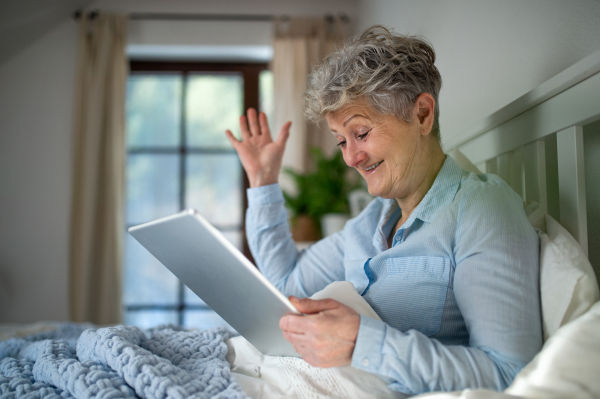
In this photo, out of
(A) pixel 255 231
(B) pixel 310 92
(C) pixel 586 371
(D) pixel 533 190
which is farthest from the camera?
(A) pixel 255 231

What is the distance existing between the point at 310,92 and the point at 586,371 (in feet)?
2.60

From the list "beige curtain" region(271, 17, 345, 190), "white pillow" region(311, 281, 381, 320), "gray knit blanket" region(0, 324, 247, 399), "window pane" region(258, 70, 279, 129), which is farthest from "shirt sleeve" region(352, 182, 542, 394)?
"window pane" region(258, 70, 279, 129)

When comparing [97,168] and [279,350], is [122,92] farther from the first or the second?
[279,350]

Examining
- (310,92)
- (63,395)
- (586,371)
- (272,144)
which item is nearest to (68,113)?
(272,144)

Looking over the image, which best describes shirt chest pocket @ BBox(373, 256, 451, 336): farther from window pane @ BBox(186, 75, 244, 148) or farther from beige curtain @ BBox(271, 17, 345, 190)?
window pane @ BBox(186, 75, 244, 148)

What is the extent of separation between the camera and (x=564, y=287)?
64 cm

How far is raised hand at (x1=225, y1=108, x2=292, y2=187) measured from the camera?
4.37 ft

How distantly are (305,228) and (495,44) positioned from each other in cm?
165

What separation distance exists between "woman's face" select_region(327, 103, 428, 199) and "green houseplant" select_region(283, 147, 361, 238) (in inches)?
59.3

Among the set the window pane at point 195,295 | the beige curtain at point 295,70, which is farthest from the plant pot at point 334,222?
the window pane at point 195,295

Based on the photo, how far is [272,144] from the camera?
4.50 ft

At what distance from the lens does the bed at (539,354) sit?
0.56m

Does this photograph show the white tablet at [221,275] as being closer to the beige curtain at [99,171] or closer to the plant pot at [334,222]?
the plant pot at [334,222]

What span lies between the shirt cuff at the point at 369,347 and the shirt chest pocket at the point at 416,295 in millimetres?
194
